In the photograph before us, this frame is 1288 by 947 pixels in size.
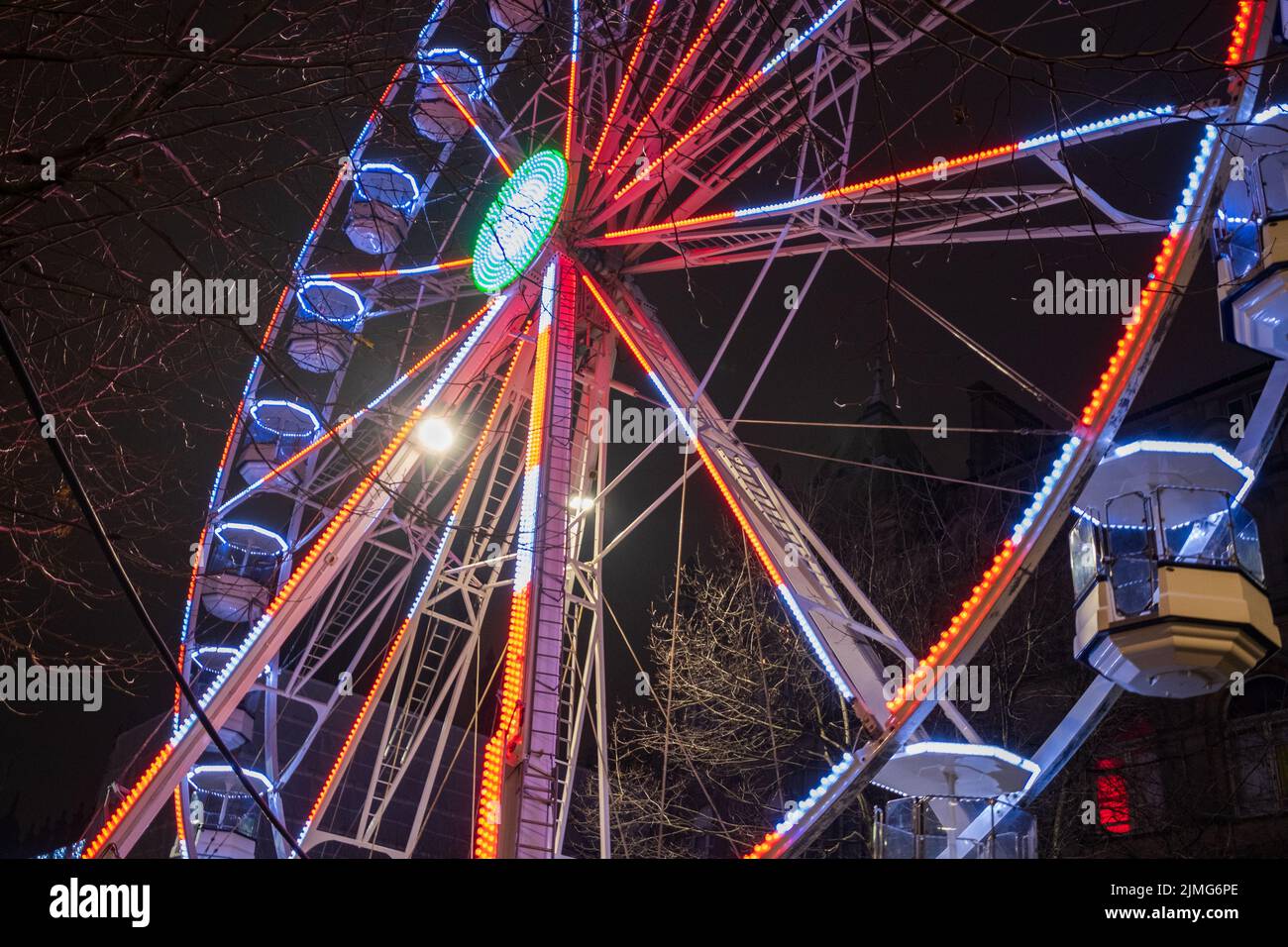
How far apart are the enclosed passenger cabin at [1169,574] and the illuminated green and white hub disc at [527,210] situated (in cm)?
554

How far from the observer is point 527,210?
39.0 ft

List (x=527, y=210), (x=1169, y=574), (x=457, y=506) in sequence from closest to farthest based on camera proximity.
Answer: (x=1169, y=574)
(x=527, y=210)
(x=457, y=506)

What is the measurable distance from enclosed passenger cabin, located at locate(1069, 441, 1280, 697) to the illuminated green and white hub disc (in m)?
5.54

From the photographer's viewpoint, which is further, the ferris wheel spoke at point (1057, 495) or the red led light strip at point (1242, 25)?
the red led light strip at point (1242, 25)

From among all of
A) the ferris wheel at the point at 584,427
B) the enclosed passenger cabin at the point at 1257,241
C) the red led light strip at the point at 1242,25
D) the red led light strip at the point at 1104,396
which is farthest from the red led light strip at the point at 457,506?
the red led light strip at the point at 1242,25

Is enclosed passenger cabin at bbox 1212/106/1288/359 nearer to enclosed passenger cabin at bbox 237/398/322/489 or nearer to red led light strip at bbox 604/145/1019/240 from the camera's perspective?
red led light strip at bbox 604/145/1019/240

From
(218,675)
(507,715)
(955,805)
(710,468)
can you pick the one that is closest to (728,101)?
(710,468)

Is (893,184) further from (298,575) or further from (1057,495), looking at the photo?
(298,575)

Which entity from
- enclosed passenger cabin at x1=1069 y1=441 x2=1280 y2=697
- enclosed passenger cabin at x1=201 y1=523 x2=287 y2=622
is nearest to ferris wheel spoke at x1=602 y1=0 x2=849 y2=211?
enclosed passenger cabin at x1=1069 y1=441 x2=1280 y2=697

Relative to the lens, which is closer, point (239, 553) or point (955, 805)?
point (955, 805)

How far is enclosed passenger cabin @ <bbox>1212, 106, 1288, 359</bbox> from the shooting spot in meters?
8.91

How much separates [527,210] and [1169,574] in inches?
255

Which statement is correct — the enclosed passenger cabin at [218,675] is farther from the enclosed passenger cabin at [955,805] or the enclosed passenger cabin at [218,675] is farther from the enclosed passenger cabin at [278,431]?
the enclosed passenger cabin at [955,805]

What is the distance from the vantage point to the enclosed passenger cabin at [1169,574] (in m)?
8.70
